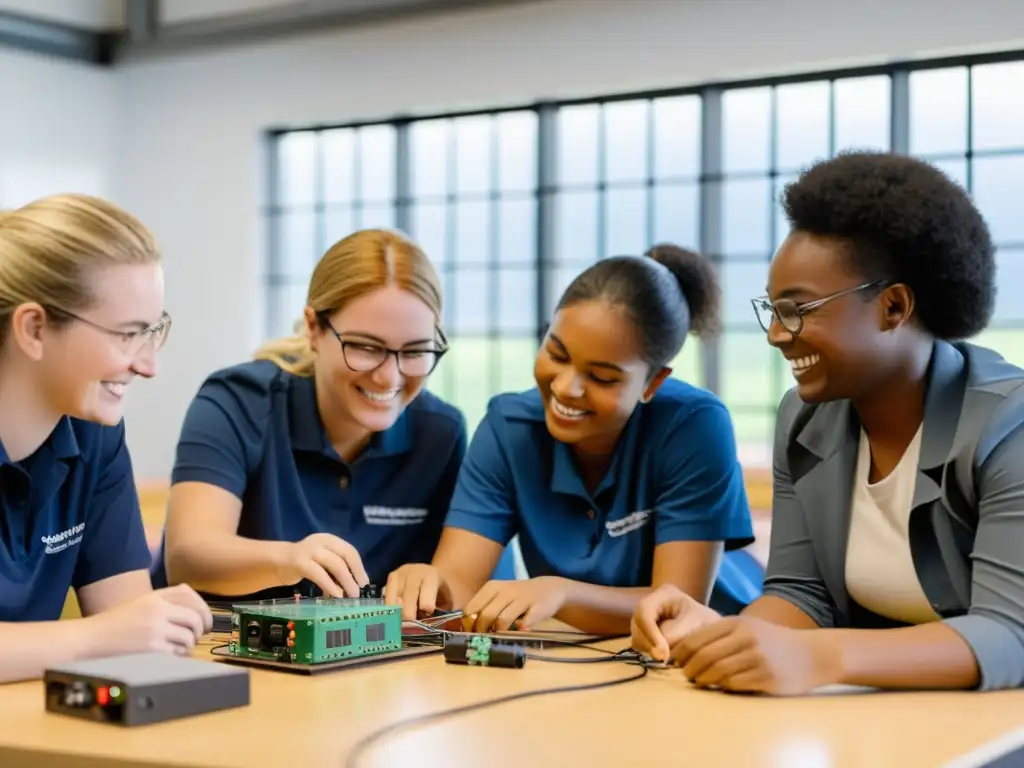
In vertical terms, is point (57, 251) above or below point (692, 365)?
above

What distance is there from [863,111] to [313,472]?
481 centimetres

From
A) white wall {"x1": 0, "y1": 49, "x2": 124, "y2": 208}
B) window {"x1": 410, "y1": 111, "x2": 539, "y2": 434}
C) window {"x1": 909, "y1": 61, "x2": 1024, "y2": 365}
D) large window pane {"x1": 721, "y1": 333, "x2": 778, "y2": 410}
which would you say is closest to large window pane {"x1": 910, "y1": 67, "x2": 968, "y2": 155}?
window {"x1": 909, "y1": 61, "x2": 1024, "y2": 365}

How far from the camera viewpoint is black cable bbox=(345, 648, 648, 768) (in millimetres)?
1301

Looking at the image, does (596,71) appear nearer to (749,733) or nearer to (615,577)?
(615,577)

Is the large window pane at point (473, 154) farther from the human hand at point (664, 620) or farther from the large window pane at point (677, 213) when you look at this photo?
the human hand at point (664, 620)

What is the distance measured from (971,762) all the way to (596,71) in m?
6.18

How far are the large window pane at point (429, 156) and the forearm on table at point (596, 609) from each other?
6082mm

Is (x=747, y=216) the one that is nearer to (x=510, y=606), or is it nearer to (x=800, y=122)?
(x=800, y=122)

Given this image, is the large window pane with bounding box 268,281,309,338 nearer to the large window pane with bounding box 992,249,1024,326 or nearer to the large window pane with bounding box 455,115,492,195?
the large window pane with bounding box 455,115,492,195

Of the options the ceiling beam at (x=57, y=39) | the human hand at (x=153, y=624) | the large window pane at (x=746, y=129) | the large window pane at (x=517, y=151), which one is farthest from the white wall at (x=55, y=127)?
the human hand at (x=153, y=624)

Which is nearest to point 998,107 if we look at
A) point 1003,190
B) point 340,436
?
point 1003,190

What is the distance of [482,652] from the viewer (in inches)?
69.8

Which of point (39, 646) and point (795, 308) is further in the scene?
point (795, 308)

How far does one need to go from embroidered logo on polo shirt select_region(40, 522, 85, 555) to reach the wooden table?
0.40 m
